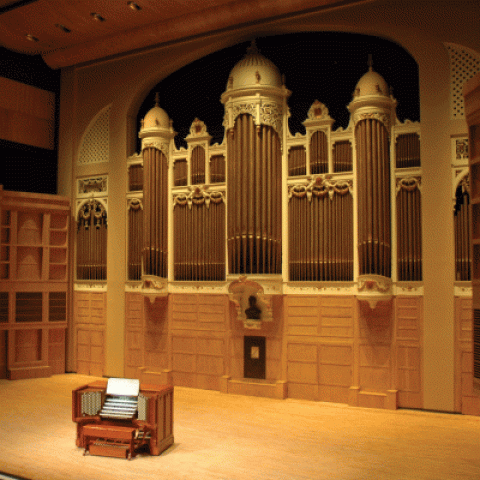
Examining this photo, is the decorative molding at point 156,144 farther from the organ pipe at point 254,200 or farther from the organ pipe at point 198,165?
the organ pipe at point 254,200

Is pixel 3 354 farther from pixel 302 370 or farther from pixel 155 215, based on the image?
pixel 302 370

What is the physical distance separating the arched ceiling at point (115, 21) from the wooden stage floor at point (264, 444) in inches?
221

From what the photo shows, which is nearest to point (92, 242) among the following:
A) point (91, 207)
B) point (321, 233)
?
point (91, 207)

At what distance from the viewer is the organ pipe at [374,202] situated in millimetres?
7355

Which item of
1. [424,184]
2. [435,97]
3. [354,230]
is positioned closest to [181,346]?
[354,230]

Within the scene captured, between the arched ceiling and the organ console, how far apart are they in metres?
5.52

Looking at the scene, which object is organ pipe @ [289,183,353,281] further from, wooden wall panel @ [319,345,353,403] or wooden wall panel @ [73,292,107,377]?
wooden wall panel @ [73,292,107,377]

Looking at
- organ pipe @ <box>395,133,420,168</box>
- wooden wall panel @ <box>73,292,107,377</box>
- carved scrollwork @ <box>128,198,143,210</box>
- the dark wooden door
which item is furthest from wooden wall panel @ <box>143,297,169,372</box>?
organ pipe @ <box>395,133,420,168</box>

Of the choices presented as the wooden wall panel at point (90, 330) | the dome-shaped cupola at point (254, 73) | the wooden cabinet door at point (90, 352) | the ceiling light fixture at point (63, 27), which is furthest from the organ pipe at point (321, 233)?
the ceiling light fixture at point (63, 27)

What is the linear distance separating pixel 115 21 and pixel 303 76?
3090 mm

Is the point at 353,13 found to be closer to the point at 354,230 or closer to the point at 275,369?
the point at 354,230

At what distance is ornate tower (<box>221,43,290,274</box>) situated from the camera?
788cm

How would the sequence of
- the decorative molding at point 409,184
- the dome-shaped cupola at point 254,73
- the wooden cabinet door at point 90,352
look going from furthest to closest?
the wooden cabinet door at point 90,352
the dome-shaped cupola at point 254,73
the decorative molding at point 409,184

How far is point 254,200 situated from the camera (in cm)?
792
